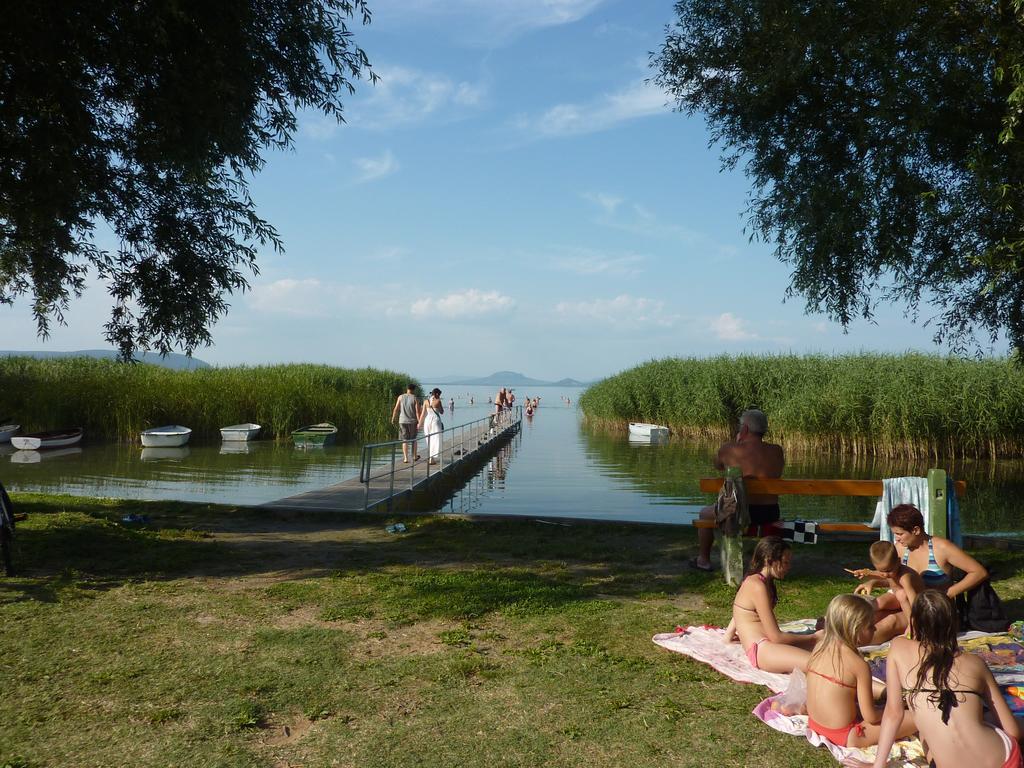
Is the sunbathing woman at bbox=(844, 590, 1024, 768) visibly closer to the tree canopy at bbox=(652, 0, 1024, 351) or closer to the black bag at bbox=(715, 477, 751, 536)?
the black bag at bbox=(715, 477, 751, 536)

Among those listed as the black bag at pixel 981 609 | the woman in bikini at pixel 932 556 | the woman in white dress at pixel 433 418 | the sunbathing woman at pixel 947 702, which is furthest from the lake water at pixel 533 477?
the sunbathing woman at pixel 947 702

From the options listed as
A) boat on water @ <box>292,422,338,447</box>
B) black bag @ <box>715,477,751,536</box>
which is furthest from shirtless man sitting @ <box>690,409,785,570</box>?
boat on water @ <box>292,422,338,447</box>

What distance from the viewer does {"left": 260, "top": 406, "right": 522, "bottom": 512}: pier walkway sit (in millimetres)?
12734

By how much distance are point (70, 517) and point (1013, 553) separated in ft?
38.4

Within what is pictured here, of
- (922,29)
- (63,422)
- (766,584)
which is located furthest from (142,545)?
(63,422)

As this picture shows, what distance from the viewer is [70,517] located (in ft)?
35.5

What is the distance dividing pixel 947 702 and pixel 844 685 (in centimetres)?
70

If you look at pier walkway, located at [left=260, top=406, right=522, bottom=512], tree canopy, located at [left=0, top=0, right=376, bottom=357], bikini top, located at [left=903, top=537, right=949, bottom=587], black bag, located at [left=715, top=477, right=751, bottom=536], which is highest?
tree canopy, located at [left=0, top=0, right=376, bottom=357]

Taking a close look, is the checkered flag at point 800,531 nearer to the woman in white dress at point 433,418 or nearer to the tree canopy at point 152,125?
the tree canopy at point 152,125

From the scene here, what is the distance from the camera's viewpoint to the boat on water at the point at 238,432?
31562 millimetres

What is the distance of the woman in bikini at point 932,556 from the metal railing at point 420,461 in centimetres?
766

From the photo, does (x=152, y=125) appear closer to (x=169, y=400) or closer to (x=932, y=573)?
(x=932, y=573)

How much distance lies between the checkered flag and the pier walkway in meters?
6.18

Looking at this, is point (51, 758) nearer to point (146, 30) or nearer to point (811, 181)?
point (146, 30)
